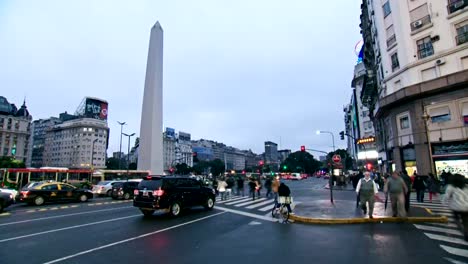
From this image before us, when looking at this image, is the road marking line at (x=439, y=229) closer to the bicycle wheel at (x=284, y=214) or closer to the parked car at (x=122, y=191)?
the bicycle wheel at (x=284, y=214)

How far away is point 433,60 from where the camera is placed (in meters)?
24.4

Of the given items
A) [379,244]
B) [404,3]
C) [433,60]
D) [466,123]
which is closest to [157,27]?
[404,3]

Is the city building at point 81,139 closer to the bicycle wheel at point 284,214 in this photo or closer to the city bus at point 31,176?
the city bus at point 31,176

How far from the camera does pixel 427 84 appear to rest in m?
→ 23.9

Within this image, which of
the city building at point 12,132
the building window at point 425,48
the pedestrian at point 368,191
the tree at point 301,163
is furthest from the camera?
the tree at point 301,163

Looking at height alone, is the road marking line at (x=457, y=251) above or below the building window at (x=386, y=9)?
below

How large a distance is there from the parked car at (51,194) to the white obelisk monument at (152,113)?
22.1 meters

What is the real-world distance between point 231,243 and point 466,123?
2349cm

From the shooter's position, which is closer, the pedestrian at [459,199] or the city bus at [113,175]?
the pedestrian at [459,199]

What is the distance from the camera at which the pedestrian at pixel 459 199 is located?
20.8 feet

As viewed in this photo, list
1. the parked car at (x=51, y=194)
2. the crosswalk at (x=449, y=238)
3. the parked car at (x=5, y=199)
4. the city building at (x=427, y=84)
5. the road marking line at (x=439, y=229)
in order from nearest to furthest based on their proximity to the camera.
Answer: the crosswalk at (x=449, y=238) < the road marking line at (x=439, y=229) < the parked car at (x=5, y=199) < the parked car at (x=51, y=194) < the city building at (x=427, y=84)

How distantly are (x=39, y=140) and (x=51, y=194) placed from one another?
162 m

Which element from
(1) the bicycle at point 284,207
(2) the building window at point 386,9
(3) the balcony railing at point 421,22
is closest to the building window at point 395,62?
(3) the balcony railing at point 421,22

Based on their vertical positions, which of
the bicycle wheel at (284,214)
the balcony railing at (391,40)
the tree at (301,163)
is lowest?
the bicycle wheel at (284,214)
